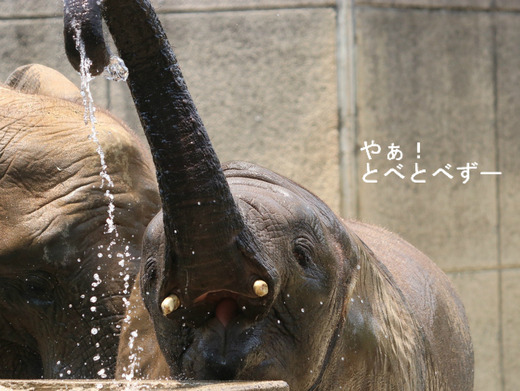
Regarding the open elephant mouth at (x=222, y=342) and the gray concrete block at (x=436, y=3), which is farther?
the gray concrete block at (x=436, y=3)

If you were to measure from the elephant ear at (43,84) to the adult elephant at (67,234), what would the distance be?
0.81ft

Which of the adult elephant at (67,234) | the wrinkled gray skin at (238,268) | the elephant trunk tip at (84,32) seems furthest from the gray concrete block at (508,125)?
the elephant trunk tip at (84,32)

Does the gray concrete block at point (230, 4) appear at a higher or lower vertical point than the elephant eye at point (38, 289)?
higher

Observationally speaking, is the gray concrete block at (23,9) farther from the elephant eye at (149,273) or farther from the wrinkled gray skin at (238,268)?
the elephant eye at (149,273)

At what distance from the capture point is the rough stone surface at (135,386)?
160 centimetres

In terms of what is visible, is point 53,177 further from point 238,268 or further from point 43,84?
point 238,268

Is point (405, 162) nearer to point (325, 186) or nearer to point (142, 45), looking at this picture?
point (325, 186)

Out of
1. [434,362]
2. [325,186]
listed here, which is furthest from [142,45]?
[325,186]

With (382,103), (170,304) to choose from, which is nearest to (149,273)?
(170,304)

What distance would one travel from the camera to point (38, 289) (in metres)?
2.90

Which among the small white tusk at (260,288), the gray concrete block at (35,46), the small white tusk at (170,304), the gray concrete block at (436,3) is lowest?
the small white tusk at (170,304)

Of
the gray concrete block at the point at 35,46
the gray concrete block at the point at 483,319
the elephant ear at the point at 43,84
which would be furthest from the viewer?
the gray concrete block at the point at 483,319

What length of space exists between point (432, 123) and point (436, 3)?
2.18 feet

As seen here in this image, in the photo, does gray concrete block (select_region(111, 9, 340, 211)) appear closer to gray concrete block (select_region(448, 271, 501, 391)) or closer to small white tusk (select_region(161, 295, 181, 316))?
gray concrete block (select_region(448, 271, 501, 391))
